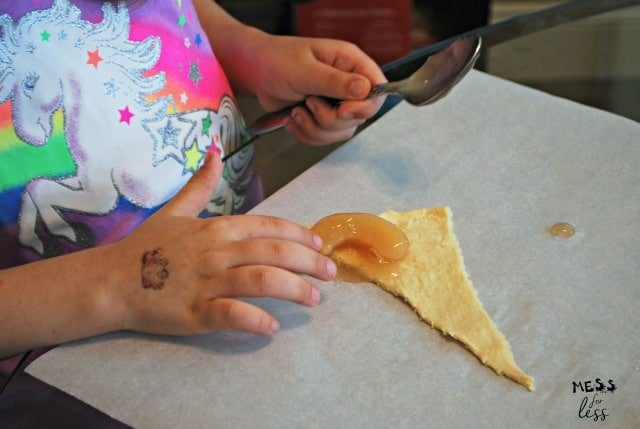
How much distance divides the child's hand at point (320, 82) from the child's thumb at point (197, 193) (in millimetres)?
154

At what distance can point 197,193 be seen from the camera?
622mm

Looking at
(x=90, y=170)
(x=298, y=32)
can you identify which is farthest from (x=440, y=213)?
(x=298, y=32)

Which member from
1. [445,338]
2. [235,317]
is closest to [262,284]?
[235,317]

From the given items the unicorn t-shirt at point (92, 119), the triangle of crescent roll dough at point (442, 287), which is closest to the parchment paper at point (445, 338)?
the triangle of crescent roll dough at point (442, 287)

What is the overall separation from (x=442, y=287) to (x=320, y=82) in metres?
0.26

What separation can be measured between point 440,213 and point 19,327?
1.26 ft

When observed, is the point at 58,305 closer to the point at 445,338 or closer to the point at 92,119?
the point at 92,119

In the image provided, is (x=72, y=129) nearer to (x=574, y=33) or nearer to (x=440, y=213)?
(x=440, y=213)

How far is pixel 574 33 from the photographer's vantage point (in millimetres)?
893

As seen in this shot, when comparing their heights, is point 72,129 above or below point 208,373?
above

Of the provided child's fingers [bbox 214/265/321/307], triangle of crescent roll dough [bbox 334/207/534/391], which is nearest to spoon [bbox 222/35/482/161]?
triangle of crescent roll dough [bbox 334/207/534/391]

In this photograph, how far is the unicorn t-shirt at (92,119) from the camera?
637 mm

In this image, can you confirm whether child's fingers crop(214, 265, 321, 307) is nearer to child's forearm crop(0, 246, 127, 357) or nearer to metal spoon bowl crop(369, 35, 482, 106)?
child's forearm crop(0, 246, 127, 357)

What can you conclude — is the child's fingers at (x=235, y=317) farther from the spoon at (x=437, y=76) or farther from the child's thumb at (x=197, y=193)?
the spoon at (x=437, y=76)
